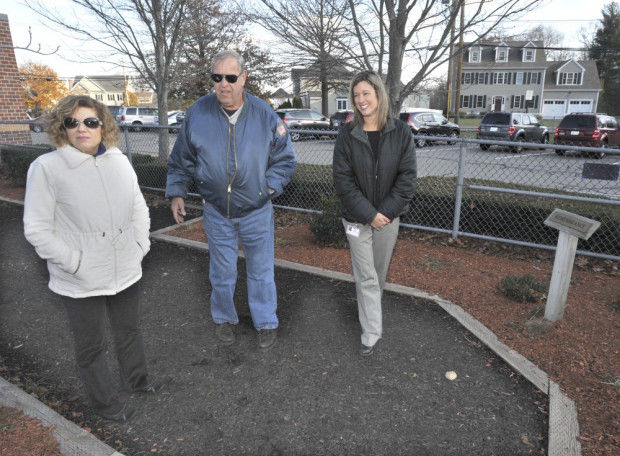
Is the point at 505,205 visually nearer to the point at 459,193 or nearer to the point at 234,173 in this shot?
the point at 459,193

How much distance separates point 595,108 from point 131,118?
55527mm

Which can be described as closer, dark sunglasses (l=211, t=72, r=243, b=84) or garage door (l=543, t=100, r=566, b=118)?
dark sunglasses (l=211, t=72, r=243, b=84)

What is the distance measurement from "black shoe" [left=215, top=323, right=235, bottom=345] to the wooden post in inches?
104

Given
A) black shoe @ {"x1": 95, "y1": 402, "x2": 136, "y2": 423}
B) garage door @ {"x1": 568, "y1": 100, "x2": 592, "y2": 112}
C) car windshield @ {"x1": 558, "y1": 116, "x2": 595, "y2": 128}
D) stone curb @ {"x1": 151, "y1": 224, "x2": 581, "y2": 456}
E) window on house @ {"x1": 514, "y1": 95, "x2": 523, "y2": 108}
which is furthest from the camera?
window on house @ {"x1": 514, "y1": 95, "x2": 523, "y2": 108}

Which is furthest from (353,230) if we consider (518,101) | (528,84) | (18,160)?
(518,101)

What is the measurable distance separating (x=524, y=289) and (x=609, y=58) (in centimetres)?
6511

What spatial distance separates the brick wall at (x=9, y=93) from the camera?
37.3 ft

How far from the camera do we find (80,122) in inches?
89.6

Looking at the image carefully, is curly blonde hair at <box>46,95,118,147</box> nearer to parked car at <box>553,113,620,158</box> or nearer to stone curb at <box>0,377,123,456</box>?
stone curb at <box>0,377,123,456</box>

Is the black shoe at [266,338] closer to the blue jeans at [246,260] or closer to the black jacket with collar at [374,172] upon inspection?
the blue jeans at [246,260]

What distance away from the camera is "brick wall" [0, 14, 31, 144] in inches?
447

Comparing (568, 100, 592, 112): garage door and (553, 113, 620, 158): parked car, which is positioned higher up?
(568, 100, 592, 112): garage door

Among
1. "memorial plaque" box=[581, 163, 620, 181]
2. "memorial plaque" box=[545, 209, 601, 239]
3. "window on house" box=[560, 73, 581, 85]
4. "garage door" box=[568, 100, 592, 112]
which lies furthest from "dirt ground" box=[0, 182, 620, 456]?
"window on house" box=[560, 73, 581, 85]

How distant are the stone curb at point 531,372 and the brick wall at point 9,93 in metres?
10.4
